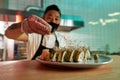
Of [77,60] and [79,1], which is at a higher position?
[79,1]

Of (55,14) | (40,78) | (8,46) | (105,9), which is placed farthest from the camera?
(105,9)

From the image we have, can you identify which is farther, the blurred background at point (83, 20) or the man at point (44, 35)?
the blurred background at point (83, 20)

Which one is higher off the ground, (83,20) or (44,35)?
(83,20)

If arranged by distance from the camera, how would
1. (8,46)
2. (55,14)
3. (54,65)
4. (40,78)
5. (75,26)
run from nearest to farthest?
(40,78)
(54,65)
(55,14)
(8,46)
(75,26)

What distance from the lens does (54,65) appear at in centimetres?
50

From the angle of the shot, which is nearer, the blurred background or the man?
the man

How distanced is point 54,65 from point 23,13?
67.3 inches

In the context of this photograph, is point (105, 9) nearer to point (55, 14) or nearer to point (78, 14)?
point (78, 14)

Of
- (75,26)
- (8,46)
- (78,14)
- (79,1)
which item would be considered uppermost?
(79,1)

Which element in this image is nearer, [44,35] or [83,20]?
[44,35]

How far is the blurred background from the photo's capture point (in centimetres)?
204

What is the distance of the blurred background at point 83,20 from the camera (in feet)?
6.69

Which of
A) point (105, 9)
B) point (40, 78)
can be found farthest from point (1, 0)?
point (40, 78)

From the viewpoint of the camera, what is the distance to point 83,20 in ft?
8.03
